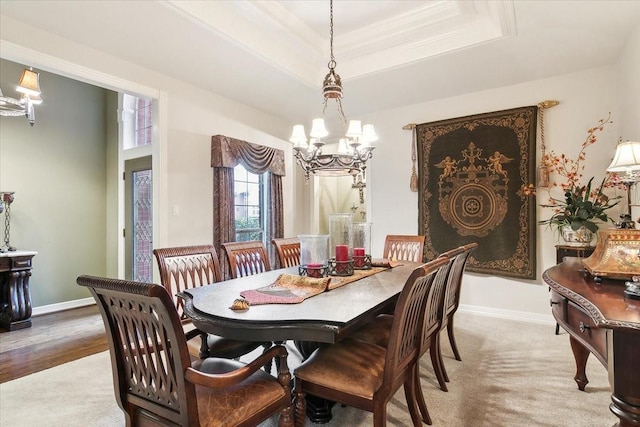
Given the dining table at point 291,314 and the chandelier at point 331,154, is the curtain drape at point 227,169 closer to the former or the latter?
the chandelier at point 331,154

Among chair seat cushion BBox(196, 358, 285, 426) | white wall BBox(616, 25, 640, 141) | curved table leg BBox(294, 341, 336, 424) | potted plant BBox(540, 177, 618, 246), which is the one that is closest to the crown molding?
white wall BBox(616, 25, 640, 141)

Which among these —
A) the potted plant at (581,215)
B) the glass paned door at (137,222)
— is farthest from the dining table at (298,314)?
the glass paned door at (137,222)

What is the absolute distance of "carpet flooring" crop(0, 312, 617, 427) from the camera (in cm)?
194

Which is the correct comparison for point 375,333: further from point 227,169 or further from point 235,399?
point 227,169

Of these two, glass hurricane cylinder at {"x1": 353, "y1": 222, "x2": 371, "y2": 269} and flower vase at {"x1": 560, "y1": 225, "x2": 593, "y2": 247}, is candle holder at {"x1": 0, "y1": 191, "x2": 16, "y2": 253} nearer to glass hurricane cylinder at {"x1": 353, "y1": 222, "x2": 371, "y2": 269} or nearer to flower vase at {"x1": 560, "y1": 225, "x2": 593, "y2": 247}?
glass hurricane cylinder at {"x1": 353, "y1": 222, "x2": 371, "y2": 269}

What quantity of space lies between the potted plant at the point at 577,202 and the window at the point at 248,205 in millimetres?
3481

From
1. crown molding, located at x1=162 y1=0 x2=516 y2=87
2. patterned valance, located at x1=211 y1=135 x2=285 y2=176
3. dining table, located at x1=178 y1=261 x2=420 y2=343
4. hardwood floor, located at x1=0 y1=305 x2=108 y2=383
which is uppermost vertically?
crown molding, located at x1=162 y1=0 x2=516 y2=87

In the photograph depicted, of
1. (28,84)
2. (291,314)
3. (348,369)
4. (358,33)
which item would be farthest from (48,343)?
(358,33)

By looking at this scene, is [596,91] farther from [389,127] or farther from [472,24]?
[389,127]

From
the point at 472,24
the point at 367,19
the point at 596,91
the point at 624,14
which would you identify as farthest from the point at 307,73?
the point at 596,91

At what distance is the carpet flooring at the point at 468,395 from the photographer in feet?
6.35

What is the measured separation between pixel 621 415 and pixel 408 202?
361cm

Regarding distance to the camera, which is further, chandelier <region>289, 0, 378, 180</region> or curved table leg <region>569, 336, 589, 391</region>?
chandelier <region>289, 0, 378, 180</region>

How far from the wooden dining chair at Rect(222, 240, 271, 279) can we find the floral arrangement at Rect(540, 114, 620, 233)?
9.29 feet
